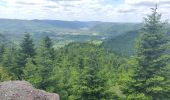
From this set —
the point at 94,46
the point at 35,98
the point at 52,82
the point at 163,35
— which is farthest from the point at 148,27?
the point at 35,98

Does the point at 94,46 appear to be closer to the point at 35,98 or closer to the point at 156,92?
the point at 156,92

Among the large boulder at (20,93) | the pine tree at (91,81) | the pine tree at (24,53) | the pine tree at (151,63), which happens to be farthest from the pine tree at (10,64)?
the large boulder at (20,93)

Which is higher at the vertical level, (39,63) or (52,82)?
(39,63)

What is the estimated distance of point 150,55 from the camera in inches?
1243

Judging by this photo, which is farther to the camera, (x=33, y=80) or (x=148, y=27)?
(x=33, y=80)

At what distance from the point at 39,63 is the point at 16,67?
14556 mm

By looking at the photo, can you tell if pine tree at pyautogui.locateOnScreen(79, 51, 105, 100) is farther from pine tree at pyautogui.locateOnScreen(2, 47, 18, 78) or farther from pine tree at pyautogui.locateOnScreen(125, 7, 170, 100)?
pine tree at pyautogui.locateOnScreen(2, 47, 18, 78)

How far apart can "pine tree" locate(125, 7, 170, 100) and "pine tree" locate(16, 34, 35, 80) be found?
21.7 meters

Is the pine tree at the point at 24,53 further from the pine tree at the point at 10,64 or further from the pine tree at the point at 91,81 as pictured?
the pine tree at the point at 91,81

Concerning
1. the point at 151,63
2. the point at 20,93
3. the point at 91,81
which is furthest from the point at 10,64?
the point at 20,93

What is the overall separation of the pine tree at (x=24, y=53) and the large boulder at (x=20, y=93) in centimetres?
2702

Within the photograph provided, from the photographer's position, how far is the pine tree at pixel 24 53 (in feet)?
159

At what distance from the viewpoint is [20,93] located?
66.5ft

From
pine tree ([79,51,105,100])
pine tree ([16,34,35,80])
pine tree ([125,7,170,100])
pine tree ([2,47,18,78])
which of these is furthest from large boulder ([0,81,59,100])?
pine tree ([2,47,18,78])
